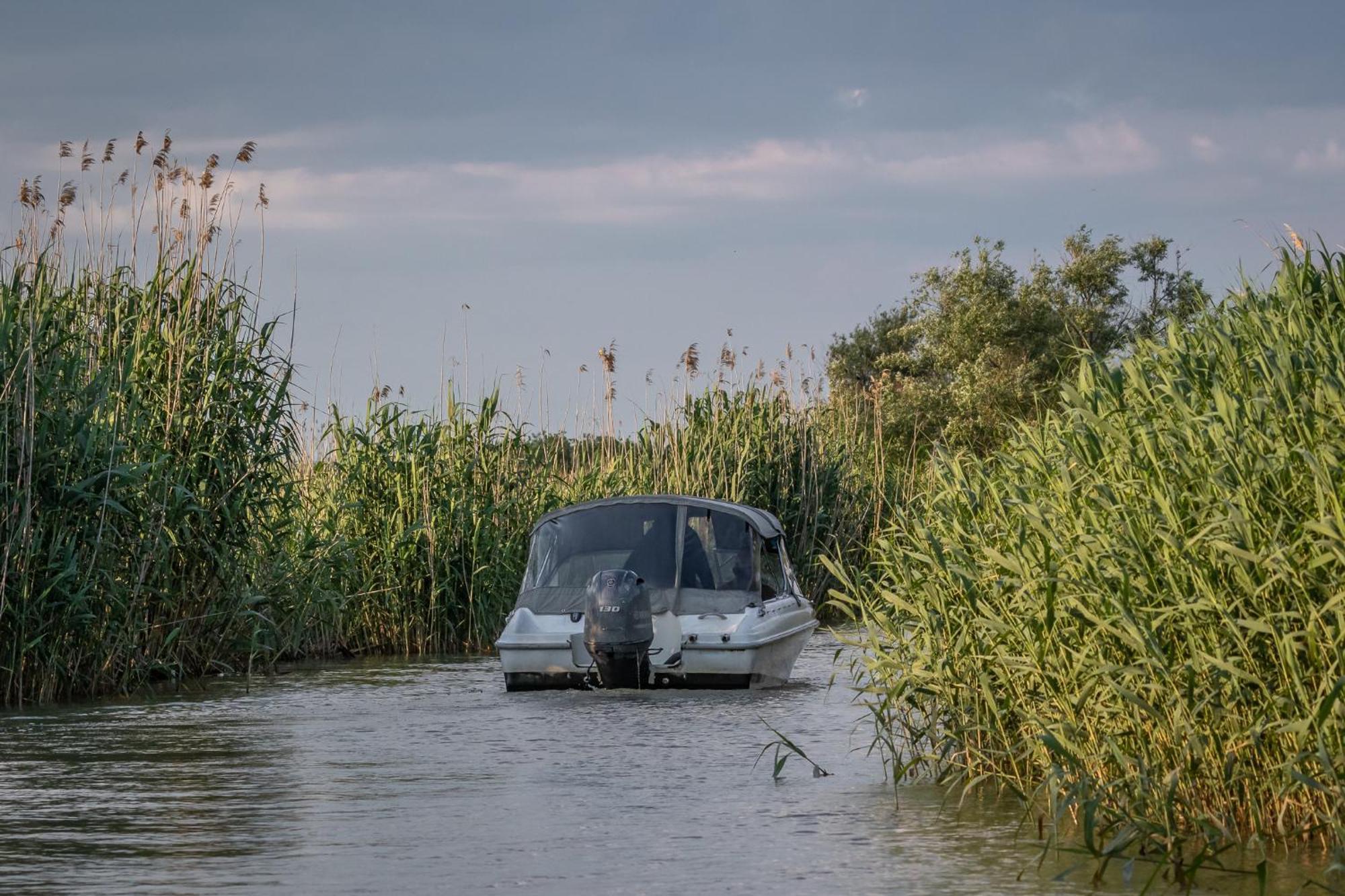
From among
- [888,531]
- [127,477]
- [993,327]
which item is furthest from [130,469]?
[993,327]

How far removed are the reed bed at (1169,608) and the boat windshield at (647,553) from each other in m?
6.20

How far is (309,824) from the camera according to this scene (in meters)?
8.27

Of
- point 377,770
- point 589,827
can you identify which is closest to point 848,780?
point 589,827

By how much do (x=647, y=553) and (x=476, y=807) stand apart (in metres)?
6.92

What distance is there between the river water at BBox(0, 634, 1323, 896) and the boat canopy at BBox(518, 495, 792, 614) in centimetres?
191

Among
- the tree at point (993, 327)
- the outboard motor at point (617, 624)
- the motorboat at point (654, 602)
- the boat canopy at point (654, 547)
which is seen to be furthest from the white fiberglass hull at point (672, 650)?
the tree at point (993, 327)

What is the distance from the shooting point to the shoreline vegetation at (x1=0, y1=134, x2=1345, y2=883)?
694 cm

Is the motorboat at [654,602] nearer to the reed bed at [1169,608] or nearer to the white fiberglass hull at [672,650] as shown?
the white fiberglass hull at [672,650]

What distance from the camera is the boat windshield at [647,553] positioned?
50.3 feet

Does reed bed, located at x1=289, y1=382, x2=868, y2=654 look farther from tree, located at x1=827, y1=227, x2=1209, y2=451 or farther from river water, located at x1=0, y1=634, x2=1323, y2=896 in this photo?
tree, located at x1=827, y1=227, x2=1209, y2=451

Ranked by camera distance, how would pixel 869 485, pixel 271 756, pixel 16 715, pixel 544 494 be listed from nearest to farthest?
pixel 271 756
pixel 16 715
pixel 544 494
pixel 869 485

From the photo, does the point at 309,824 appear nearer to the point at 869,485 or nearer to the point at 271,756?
the point at 271,756

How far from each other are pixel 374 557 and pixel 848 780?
32.6 ft

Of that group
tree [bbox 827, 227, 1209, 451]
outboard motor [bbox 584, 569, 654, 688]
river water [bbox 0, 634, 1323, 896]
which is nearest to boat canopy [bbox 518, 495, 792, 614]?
outboard motor [bbox 584, 569, 654, 688]
